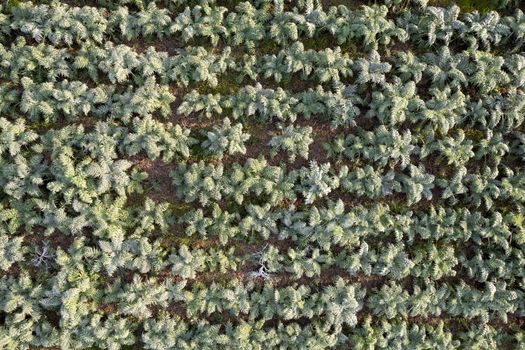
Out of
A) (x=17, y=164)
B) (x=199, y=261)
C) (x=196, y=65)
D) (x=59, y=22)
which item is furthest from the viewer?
(x=196, y=65)

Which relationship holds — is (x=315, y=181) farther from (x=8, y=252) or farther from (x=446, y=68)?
(x=8, y=252)

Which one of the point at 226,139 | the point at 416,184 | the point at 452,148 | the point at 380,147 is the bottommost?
the point at 416,184

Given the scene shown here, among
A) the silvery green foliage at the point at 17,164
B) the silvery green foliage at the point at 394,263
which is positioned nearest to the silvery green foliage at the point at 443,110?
the silvery green foliage at the point at 394,263

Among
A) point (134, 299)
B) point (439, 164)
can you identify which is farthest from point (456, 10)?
point (134, 299)

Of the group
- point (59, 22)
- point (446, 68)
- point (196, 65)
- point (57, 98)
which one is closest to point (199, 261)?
point (196, 65)

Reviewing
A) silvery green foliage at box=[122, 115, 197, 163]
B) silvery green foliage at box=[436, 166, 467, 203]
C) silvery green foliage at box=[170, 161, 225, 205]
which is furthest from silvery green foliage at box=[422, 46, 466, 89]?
silvery green foliage at box=[122, 115, 197, 163]
